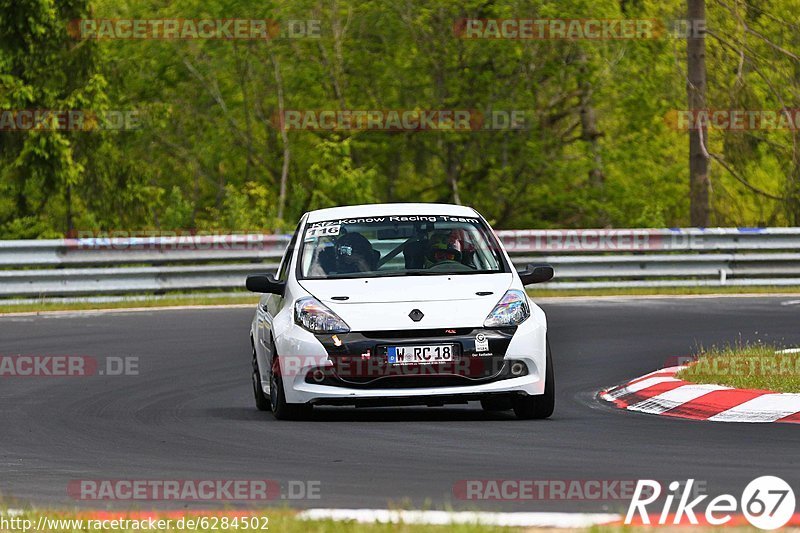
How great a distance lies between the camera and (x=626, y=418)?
1137 centimetres

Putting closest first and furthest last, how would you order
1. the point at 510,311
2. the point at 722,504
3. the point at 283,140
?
the point at 722,504 → the point at 510,311 → the point at 283,140

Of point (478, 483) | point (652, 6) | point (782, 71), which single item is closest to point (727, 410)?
point (478, 483)

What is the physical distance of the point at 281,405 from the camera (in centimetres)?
1150

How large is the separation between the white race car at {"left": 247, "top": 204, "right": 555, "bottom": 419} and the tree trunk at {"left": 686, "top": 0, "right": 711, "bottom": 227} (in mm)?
17525

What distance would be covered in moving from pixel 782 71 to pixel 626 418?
2170 cm

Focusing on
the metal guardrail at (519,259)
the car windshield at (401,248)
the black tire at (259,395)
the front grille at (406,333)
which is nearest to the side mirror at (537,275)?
the car windshield at (401,248)

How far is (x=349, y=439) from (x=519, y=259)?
15.2 meters

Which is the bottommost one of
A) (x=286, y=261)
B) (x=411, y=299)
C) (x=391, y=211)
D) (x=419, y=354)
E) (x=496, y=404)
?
(x=496, y=404)

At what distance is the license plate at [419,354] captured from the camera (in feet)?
36.2

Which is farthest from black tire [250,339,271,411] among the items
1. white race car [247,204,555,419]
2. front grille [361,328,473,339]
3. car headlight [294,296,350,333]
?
front grille [361,328,473,339]

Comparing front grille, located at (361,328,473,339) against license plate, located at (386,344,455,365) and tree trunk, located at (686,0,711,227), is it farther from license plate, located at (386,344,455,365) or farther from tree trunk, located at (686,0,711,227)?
tree trunk, located at (686,0,711,227)

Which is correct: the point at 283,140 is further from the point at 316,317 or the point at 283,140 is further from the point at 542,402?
the point at 542,402

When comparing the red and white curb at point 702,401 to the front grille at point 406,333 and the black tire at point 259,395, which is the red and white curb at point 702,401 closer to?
the front grille at point 406,333

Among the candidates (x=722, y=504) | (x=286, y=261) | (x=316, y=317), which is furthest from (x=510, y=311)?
(x=722, y=504)
